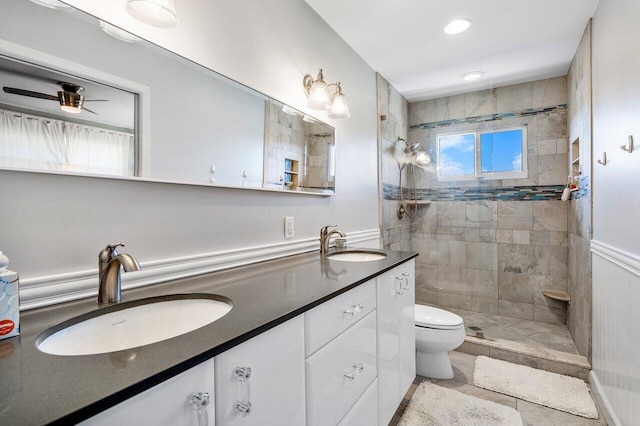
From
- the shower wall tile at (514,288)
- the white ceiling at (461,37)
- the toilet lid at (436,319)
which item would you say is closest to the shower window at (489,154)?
the white ceiling at (461,37)

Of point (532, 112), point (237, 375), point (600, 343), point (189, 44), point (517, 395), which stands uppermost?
point (532, 112)

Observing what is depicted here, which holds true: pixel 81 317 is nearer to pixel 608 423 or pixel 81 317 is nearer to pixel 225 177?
pixel 225 177

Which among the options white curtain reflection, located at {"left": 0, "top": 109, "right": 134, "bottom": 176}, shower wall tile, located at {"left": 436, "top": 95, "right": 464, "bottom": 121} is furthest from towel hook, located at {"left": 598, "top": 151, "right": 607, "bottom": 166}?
white curtain reflection, located at {"left": 0, "top": 109, "right": 134, "bottom": 176}

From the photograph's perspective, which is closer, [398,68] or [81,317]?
[81,317]

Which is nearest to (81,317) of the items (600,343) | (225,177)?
(225,177)

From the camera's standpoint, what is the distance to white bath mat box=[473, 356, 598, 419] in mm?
1874

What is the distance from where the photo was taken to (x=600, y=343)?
1.84 m

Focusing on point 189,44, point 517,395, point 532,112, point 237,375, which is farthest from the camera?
point 532,112

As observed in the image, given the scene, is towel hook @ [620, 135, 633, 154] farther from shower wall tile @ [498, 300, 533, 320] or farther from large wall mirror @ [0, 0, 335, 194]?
shower wall tile @ [498, 300, 533, 320]

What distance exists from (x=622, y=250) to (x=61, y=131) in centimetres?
222

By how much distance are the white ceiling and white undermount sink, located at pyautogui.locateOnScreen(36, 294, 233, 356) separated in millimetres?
1838

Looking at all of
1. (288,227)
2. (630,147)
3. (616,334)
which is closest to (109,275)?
(288,227)

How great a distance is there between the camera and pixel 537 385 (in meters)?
2.09

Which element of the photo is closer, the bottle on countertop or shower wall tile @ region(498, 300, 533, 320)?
the bottle on countertop
